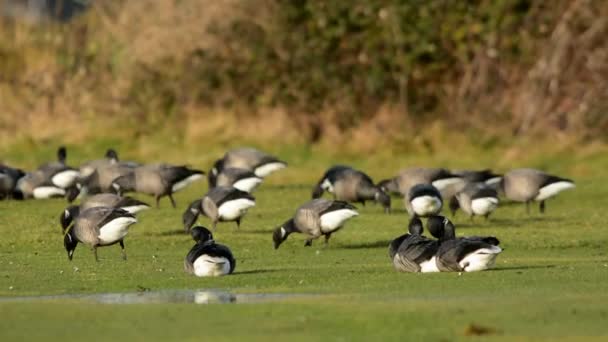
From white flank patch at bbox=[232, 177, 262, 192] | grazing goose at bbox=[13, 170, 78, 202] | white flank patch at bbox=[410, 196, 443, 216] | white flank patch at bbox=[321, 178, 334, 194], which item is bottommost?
white flank patch at bbox=[410, 196, 443, 216]

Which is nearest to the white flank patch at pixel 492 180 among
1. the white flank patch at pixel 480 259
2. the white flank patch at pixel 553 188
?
the white flank patch at pixel 553 188

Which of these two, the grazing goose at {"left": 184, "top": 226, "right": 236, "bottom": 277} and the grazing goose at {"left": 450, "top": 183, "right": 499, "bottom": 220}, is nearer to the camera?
the grazing goose at {"left": 184, "top": 226, "right": 236, "bottom": 277}

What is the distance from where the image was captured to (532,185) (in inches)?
1102

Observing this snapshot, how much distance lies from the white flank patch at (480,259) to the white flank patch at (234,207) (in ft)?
23.5

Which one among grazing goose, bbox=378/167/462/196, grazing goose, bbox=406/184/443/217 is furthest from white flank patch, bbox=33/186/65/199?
grazing goose, bbox=406/184/443/217

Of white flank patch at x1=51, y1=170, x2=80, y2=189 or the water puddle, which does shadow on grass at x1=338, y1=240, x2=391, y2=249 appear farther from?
white flank patch at x1=51, y1=170, x2=80, y2=189

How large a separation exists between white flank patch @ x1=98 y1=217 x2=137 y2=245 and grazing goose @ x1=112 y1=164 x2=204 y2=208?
8.73m

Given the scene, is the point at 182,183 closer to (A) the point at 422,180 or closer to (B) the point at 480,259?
(A) the point at 422,180

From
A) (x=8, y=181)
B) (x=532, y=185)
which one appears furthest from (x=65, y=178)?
(x=532, y=185)

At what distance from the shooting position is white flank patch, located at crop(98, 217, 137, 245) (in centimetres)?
2042

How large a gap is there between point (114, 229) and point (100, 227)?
225 mm

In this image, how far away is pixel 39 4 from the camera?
54406 mm

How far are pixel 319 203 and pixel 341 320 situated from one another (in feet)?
30.2

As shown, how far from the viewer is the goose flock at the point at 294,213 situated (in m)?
18.0
